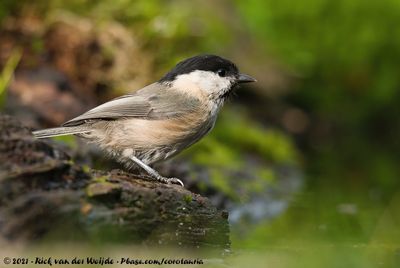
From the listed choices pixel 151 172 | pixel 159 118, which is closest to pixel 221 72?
pixel 159 118

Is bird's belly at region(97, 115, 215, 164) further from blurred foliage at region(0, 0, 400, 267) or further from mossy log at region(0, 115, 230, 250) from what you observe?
mossy log at region(0, 115, 230, 250)

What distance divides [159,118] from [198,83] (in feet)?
1.64

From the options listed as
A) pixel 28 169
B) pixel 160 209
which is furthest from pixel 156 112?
pixel 28 169

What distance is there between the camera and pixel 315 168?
11109mm

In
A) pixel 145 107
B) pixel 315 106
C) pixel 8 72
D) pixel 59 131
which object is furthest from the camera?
pixel 315 106

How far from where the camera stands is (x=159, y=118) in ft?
19.3

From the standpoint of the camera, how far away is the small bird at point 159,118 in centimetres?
580

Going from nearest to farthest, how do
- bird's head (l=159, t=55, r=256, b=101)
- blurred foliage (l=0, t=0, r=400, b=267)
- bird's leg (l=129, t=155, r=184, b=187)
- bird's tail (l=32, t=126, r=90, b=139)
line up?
bird's leg (l=129, t=155, r=184, b=187)
bird's tail (l=32, t=126, r=90, b=139)
bird's head (l=159, t=55, r=256, b=101)
blurred foliage (l=0, t=0, r=400, b=267)

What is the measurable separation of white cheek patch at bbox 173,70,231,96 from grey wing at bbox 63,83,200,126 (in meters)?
0.08

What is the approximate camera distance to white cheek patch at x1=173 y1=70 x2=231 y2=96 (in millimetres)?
6129

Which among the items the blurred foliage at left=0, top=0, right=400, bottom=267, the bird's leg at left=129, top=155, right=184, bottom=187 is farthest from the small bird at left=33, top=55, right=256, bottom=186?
the blurred foliage at left=0, top=0, right=400, bottom=267

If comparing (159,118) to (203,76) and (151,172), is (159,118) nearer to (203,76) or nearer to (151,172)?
(151,172)

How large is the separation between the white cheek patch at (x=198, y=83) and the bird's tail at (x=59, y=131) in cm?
87

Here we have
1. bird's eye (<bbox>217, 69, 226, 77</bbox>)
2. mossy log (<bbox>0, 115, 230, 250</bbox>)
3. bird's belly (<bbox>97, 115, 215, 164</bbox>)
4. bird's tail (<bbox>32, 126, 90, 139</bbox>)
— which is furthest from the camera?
bird's eye (<bbox>217, 69, 226, 77</bbox>)
